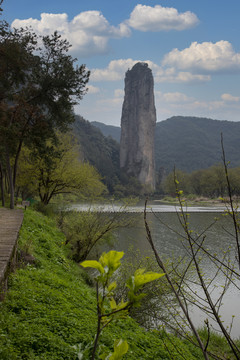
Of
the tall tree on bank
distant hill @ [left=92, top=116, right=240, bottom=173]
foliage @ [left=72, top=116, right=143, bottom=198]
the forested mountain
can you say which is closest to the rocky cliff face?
foliage @ [left=72, top=116, right=143, bottom=198]

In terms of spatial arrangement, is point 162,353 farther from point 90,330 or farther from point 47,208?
point 47,208

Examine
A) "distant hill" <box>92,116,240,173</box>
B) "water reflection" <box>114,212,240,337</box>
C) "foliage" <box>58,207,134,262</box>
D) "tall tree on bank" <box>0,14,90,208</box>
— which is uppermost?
"distant hill" <box>92,116,240,173</box>

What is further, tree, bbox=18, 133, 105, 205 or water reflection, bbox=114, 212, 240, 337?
tree, bbox=18, 133, 105, 205

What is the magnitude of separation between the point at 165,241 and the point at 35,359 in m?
17.0

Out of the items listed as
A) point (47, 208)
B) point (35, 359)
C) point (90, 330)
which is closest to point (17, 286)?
point (90, 330)

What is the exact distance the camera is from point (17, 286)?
4703 millimetres

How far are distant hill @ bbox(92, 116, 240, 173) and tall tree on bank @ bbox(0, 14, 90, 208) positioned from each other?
127594mm

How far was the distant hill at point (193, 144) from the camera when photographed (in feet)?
513

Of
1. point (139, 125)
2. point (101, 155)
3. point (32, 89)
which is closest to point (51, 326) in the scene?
point (32, 89)

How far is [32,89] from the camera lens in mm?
15922

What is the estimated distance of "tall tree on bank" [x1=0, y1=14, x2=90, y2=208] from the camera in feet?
47.1

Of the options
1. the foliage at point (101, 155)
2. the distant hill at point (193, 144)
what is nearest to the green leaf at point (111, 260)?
the foliage at point (101, 155)

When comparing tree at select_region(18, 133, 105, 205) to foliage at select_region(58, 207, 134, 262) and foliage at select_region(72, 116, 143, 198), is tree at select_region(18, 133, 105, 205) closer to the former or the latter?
foliage at select_region(58, 207, 134, 262)

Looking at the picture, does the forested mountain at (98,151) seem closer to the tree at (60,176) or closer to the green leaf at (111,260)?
the tree at (60,176)
